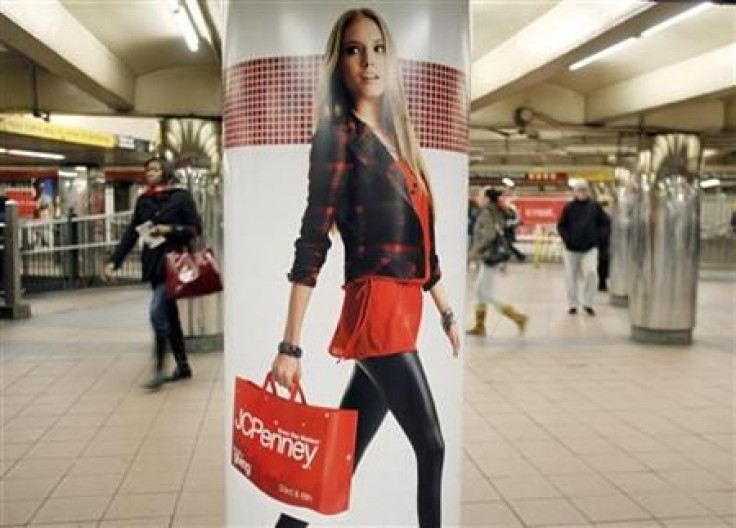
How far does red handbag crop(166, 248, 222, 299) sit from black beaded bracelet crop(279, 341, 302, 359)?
3434mm

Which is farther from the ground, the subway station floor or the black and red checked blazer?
the black and red checked blazer

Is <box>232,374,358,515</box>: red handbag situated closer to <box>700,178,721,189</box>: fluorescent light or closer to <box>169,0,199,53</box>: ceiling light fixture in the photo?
<box>169,0,199,53</box>: ceiling light fixture

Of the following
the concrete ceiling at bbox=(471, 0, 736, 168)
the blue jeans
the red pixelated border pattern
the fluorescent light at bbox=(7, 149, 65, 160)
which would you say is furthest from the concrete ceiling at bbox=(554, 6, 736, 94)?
the fluorescent light at bbox=(7, 149, 65, 160)

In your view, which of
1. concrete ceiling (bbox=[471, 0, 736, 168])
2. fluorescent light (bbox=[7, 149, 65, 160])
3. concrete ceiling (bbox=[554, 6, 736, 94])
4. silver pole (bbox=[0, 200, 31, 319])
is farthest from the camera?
fluorescent light (bbox=[7, 149, 65, 160])

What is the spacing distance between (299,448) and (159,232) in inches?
141

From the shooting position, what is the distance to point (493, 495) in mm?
3650

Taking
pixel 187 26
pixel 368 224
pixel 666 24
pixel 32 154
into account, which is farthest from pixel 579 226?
pixel 32 154

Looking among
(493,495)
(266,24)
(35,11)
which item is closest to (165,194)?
(35,11)

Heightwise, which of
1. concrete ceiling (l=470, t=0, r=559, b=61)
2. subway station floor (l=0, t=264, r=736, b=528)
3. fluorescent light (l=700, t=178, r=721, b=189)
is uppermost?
concrete ceiling (l=470, t=0, r=559, b=61)

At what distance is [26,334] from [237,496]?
20.7 ft

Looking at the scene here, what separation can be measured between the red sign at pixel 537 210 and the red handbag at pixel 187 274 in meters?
15.5

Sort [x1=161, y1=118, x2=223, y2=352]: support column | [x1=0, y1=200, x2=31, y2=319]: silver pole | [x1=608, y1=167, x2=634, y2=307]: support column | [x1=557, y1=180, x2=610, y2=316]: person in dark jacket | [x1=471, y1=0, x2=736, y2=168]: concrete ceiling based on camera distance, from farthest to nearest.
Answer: [x1=608, y1=167, x2=634, y2=307]: support column → [x1=557, y1=180, x2=610, y2=316]: person in dark jacket → [x1=0, y1=200, x2=31, y2=319]: silver pole → [x1=161, y1=118, x2=223, y2=352]: support column → [x1=471, y1=0, x2=736, y2=168]: concrete ceiling

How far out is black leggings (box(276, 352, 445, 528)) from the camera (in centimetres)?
213

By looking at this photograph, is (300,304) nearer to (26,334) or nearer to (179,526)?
(179,526)
